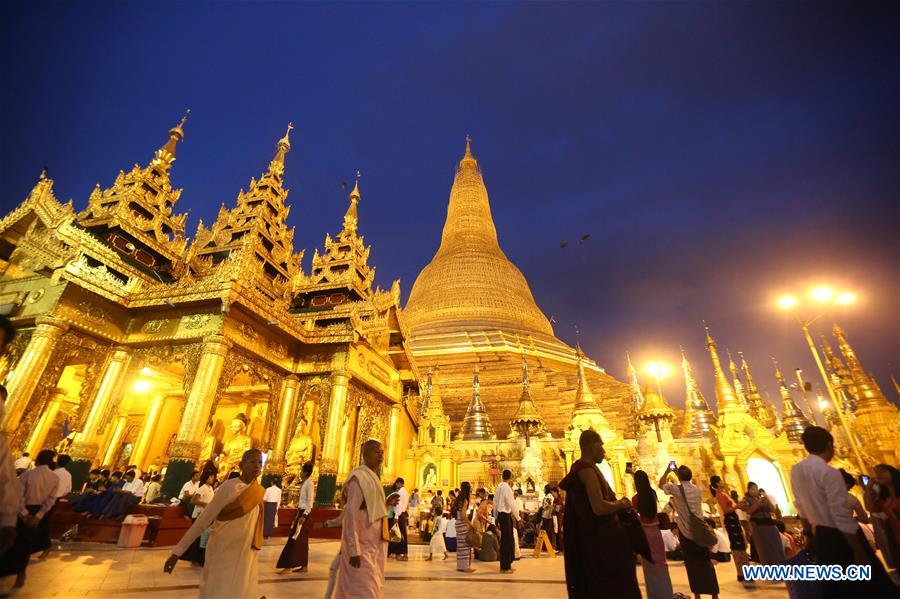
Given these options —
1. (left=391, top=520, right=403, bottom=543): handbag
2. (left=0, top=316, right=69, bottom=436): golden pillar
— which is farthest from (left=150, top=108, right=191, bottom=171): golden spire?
(left=391, top=520, right=403, bottom=543): handbag

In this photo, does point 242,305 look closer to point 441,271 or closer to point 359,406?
point 359,406

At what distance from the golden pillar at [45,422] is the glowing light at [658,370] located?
2130 cm

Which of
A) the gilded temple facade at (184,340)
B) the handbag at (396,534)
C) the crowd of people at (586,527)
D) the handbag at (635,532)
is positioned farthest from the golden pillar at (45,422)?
the handbag at (635,532)

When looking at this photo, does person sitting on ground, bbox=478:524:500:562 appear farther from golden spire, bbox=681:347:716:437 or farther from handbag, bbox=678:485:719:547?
golden spire, bbox=681:347:716:437

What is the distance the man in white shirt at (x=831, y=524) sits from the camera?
2.55 m

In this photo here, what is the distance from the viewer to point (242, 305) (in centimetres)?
1026

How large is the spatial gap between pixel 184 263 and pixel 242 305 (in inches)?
199

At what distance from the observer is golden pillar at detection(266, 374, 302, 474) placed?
11305 millimetres

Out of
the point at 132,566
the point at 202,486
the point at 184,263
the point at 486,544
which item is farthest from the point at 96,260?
the point at 486,544

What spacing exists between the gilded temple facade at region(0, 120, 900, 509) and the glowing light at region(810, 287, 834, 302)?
606 cm

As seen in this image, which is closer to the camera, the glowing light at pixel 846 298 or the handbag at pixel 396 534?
the handbag at pixel 396 534

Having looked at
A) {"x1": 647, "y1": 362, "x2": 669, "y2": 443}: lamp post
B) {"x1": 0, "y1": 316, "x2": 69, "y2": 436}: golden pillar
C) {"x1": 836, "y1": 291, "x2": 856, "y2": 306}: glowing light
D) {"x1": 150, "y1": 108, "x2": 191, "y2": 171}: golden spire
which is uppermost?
{"x1": 150, "y1": 108, "x2": 191, "y2": 171}: golden spire

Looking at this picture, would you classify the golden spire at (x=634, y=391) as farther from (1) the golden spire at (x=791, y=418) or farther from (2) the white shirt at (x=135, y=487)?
(2) the white shirt at (x=135, y=487)

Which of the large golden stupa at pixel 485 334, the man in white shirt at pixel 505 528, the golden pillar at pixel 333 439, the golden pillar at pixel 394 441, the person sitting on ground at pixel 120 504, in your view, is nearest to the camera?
the man in white shirt at pixel 505 528
